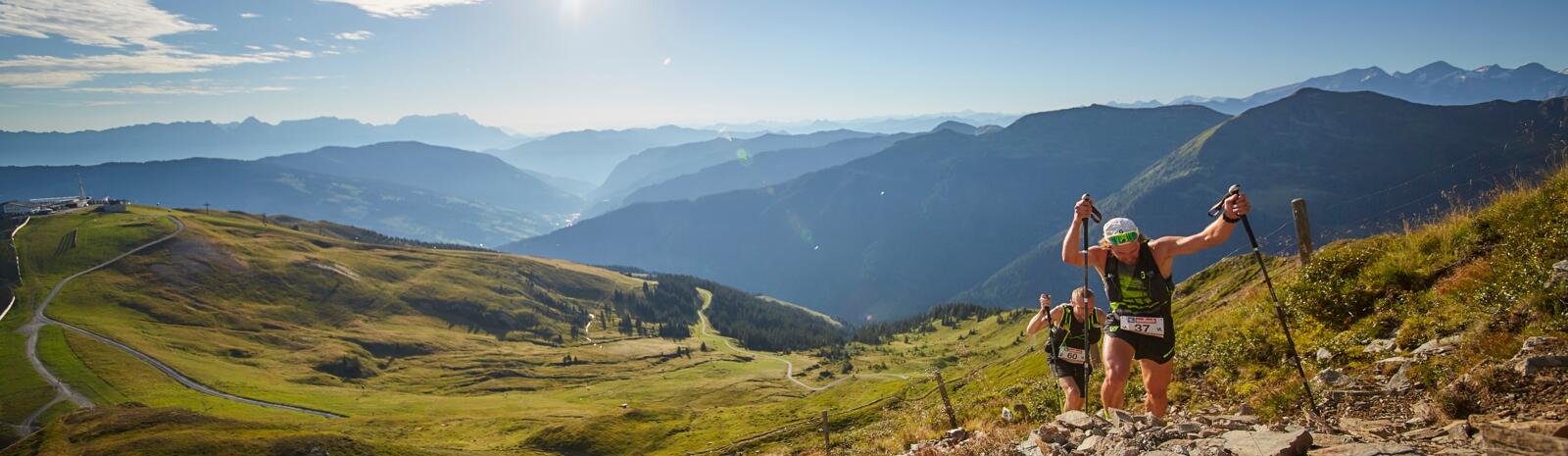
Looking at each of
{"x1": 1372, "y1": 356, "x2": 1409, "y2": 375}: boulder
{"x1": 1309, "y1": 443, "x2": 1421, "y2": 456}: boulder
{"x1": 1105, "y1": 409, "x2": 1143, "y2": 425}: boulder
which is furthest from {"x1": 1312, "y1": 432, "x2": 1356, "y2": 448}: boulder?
{"x1": 1372, "y1": 356, "x2": 1409, "y2": 375}: boulder

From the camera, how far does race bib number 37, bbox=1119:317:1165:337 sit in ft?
30.3

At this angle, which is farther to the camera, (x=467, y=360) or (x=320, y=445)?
(x=467, y=360)

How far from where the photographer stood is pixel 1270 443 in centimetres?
691

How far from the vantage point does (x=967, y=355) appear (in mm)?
139000

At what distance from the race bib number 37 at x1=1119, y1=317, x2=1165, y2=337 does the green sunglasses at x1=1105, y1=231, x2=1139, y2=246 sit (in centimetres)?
109

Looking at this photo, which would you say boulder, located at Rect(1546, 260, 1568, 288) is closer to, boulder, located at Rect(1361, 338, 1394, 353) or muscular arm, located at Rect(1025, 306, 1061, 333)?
boulder, located at Rect(1361, 338, 1394, 353)

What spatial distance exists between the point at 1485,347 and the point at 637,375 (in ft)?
509

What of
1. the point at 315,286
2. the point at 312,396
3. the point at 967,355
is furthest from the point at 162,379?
the point at 967,355

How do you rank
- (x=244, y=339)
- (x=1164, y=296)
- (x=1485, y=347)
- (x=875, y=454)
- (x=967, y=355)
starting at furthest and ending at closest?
(x=244, y=339) → (x=967, y=355) → (x=875, y=454) → (x=1164, y=296) → (x=1485, y=347)

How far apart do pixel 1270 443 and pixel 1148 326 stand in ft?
8.30

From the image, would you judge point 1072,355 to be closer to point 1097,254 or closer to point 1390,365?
point 1097,254

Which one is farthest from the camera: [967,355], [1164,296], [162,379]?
[967,355]

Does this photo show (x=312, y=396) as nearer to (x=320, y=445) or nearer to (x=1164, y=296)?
(x=320, y=445)

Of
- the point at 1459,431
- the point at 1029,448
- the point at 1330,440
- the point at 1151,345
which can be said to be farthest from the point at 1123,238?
the point at 1459,431
